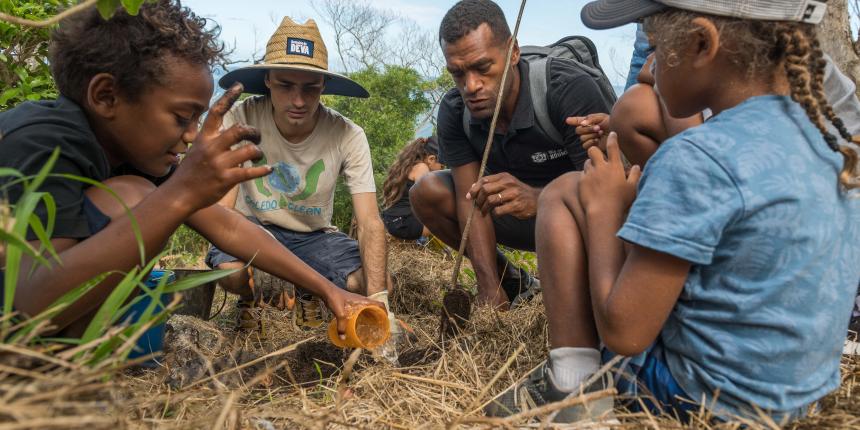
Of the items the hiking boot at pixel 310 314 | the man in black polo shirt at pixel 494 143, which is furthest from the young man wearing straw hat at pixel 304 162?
the man in black polo shirt at pixel 494 143

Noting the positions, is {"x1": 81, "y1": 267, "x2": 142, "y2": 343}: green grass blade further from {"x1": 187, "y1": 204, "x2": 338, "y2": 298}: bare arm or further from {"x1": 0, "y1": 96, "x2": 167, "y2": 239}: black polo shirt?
{"x1": 187, "y1": 204, "x2": 338, "y2": 298}: bare arm

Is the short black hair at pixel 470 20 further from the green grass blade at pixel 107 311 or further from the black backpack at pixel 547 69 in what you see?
the green grass blade at pixel 107 311

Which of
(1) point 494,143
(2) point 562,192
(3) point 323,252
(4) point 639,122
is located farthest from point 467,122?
(2) point 562,192

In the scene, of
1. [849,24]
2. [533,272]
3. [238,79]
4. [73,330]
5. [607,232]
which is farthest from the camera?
[533,272]

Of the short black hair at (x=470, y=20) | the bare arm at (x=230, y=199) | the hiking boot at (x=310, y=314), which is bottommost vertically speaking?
the hiking boot at (x=310, y=314)

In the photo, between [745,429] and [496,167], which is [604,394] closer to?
[745,429]

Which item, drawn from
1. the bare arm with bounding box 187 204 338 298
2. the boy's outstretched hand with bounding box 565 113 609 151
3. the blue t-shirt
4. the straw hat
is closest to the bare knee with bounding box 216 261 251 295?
the bare arm with bounding box 187 204 338 298

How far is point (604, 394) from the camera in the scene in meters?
1.39

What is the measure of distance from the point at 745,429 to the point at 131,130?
1.72 metres

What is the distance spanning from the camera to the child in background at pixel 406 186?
5684 millimetres

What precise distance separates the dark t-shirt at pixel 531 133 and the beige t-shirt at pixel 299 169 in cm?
51

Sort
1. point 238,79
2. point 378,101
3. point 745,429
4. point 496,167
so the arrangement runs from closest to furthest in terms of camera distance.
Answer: point 745,429
point 496,167
point 238,79
point 378,101

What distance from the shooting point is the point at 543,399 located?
5.70 feet

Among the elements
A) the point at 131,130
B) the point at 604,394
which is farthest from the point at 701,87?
the point at 131,130
